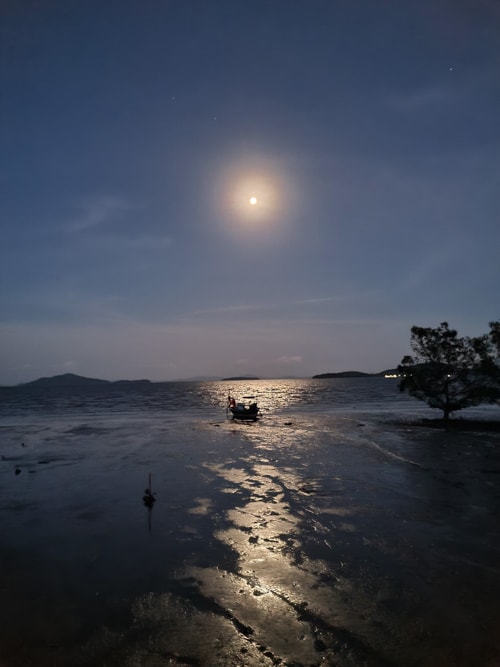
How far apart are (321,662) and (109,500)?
16911 mm

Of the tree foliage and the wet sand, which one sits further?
the tree foliage

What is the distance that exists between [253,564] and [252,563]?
0.08 meters

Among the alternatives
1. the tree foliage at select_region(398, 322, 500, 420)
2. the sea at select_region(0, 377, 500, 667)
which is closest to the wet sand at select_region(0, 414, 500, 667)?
the sea at select_region(0, 377, 500, 667)

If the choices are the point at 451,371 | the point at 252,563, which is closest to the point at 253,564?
the point at 252,563

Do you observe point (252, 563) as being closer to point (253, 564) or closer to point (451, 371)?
point (253, 564)

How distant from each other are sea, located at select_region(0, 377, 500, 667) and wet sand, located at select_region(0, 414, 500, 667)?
6 cm

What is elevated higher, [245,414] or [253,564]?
[245,414]

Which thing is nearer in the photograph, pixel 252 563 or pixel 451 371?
pixel 252 563

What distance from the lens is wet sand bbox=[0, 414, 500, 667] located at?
31.9 ft

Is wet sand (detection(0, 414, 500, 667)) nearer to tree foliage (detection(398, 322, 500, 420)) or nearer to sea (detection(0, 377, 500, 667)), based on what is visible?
sea (detection(0, 377, 500, 667))

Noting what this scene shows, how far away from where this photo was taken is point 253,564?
1395 cm

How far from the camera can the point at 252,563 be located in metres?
14.0

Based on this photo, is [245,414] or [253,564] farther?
[245,414]

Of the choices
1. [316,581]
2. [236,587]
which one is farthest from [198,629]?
[316,581]
